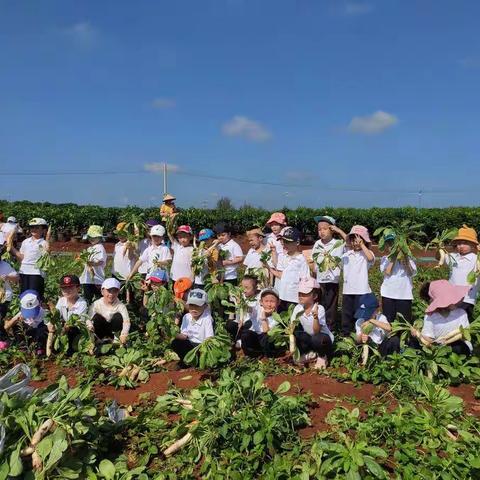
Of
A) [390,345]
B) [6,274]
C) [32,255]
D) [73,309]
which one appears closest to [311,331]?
[390,345]

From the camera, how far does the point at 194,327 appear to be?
455 centimetres

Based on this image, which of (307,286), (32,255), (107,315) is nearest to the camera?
(307,286)

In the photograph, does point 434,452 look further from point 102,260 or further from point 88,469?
point 102,260

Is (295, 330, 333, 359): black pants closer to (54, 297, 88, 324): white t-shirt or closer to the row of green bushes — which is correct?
(54, 297, 88, 324): white t-shirt

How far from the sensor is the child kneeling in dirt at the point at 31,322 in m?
4.83

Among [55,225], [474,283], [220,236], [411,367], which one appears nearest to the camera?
[411,367]

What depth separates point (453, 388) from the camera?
3957 millimetres

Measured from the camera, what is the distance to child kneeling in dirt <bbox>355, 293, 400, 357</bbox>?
4.31 meters

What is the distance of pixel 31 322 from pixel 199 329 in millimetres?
1840

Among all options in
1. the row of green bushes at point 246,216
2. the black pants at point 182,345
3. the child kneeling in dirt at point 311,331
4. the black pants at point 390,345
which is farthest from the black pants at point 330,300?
the row of green bushes at point 246,216

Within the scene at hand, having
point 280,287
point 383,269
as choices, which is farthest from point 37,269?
point 383,269

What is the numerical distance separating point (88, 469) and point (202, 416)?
2.36ft

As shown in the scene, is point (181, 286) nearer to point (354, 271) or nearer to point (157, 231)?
point (157, 231)

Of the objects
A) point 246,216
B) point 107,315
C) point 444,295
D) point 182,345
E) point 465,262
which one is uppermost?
point 246,216
